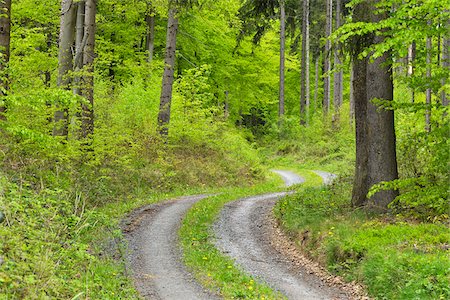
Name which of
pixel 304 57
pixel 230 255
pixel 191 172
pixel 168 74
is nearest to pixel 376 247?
pixel 230 255

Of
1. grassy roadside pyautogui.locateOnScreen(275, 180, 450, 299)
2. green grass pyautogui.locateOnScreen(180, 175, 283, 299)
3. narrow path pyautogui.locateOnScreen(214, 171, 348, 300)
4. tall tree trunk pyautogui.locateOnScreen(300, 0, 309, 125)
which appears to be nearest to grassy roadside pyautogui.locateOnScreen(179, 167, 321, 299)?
green grass pyautogui.locateOnScreen(180, 175, 283, 299)

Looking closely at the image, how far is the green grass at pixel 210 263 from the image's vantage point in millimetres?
8335

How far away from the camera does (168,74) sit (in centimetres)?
2114

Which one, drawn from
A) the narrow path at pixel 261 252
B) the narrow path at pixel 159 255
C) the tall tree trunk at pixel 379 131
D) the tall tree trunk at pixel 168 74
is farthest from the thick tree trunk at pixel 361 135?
the tall tree trunk at pixel 168 74

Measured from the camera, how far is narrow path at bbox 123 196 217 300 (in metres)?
8.24

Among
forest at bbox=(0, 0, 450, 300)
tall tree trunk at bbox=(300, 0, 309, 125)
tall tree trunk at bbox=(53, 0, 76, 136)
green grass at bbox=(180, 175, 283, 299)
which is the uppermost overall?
tall tree trunk at bbox=(300, 0, 309, 125)

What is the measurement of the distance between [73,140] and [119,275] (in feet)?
24.5

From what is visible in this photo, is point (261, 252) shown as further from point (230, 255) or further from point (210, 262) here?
point (210, 262)

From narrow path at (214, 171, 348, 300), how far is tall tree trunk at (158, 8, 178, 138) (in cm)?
640

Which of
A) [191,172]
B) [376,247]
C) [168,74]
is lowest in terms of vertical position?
[376,247]

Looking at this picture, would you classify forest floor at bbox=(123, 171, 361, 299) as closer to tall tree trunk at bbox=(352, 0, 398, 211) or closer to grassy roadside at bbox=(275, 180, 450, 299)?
grassy roadside at bbox=(275, 180, 450, 299)

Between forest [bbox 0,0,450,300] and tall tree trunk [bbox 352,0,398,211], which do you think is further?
tall tree trunk [bbox 352,0,398,211]

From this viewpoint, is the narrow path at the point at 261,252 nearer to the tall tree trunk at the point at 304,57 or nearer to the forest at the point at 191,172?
the forest at the point at 191,172

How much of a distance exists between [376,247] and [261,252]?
10.4 ft
